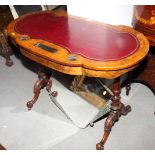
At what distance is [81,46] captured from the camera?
189 cm

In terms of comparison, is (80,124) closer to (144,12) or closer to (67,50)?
(67,50)

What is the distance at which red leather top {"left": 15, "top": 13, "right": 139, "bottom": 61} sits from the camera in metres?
1.81

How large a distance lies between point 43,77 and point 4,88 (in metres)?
0.70

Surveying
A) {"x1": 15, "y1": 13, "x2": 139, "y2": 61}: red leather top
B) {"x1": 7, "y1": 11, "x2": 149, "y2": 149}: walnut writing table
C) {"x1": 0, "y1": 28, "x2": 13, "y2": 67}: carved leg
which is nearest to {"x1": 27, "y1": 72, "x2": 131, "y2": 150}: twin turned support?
{"x1": 7, "y1": 11, "x2": 149, "y2": 149}: walnut writing table

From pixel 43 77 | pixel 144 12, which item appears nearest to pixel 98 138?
pixel 43 77

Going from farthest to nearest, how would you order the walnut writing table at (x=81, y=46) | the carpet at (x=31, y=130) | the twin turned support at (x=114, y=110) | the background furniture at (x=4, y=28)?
the background furniture at (x=4, y=28) → the carpet at (x=31, y=130) → the twin turned support at (x=114, y=110) → the walnut writing table at (x=81, y=46)

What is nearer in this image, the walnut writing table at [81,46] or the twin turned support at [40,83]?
the walnut writing table at [81,46]

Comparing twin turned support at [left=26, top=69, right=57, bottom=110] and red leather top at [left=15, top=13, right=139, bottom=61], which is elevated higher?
red leather top at [left=15, top=13, right=139, bottom=61]

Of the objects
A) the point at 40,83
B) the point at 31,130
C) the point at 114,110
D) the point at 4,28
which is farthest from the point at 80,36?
the point at 4,28

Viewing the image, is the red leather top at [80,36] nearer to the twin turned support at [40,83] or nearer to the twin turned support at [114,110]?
the twin turned support at [114,110]

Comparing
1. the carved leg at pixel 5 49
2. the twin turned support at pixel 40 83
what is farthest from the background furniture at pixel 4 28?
the twin turned support at pixel 40 83

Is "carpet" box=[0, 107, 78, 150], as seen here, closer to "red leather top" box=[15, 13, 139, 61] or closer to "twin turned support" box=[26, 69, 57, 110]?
"twin turned support" box=[26, 69, 57, 110]

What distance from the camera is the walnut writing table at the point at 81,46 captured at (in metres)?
1.72

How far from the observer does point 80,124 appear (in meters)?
2.43
